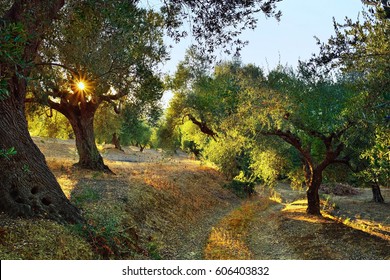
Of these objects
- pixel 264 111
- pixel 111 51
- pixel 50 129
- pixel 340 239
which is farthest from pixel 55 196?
pixel 50 129

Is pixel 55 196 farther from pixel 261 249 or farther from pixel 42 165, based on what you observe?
pixel 261 249

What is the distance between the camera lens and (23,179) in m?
A: 9.95

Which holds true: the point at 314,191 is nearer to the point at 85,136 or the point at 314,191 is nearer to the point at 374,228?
the point at 374,228

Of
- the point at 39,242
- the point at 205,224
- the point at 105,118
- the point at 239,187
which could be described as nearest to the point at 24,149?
the point at 39,242

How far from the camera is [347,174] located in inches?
1118

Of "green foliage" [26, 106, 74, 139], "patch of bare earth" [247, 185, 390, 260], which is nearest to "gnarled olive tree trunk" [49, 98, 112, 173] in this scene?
"green foliage" [26, 106, 74, 139]

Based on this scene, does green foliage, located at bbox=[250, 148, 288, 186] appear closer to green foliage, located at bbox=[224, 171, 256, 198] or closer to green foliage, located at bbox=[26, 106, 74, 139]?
green foliage, located at bbox=[224, 171, 256, 198]

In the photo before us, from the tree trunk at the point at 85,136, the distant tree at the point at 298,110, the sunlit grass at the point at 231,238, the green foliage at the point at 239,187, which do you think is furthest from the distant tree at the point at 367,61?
the green foliage at the point at 239,187

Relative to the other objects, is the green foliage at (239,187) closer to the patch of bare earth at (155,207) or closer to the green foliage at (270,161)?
the patch of bare earth at (155,207)

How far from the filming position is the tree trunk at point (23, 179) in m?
9.51

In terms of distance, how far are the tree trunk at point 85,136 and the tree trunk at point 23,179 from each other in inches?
487

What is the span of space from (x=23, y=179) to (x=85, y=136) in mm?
13818

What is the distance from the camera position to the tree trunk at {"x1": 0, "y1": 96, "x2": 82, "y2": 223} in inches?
374

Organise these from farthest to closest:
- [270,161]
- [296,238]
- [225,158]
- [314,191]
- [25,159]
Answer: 1. [225,158]
2. [270,161]
3. [314,191]
4. [296,238]
5. [25,159]
